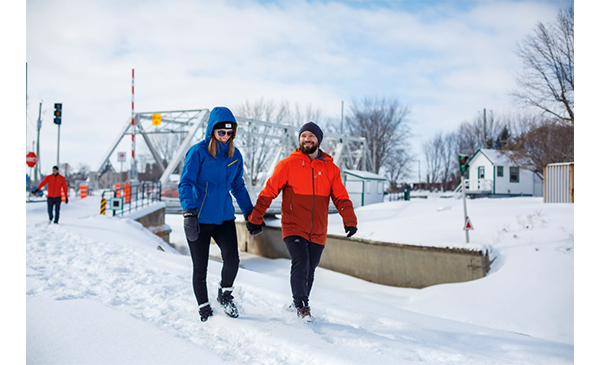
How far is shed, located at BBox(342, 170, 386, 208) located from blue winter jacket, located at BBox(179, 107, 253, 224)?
18.7m

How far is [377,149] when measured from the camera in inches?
1421

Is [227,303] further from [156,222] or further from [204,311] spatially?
[156,222]

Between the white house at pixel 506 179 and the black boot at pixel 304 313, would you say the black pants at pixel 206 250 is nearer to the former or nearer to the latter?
the black boot at pixel 304 313

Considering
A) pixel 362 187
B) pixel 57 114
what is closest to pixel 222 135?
pixel 57 114

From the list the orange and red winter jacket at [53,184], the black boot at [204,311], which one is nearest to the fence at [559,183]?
the black boot at [204,311]

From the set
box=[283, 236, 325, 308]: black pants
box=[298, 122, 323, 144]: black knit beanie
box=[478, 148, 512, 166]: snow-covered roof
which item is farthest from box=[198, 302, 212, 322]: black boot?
box=[478, 148, 512, 166]: snow-covered roof

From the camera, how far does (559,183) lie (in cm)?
1353

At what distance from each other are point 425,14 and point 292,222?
402 cm

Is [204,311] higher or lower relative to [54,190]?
lower

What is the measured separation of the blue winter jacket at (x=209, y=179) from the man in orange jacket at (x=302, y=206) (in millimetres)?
289

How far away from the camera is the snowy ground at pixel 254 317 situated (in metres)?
2.59

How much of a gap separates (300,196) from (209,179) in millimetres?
768

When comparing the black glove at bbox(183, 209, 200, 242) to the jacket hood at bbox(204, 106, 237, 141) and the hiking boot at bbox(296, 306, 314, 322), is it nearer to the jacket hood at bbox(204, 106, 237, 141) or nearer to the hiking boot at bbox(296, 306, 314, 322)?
the jacket hood at bbox(204, 106, 237, 141)
